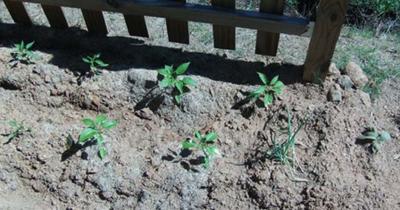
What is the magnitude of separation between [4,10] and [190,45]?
4.34 ft

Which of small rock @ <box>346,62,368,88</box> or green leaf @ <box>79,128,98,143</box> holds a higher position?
small rock @ <box>346,62,368,88</box>

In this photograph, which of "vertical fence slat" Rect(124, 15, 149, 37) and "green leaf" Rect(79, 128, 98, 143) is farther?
"vertical fence slat" Rect(124, 15, 149, 37)

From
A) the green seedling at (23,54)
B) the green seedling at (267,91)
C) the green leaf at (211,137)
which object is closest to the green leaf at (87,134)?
the green leaf at (211,137)

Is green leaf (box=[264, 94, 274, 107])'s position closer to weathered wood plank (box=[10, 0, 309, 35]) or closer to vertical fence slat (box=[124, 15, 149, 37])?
weathered wood plank (box=[10, 0, 309, 35])

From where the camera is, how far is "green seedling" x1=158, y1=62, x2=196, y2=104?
2.83m

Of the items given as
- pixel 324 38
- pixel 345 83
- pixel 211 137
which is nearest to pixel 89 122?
pixel 211 137

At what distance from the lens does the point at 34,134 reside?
2812 mm

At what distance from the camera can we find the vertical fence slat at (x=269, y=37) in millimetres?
2779

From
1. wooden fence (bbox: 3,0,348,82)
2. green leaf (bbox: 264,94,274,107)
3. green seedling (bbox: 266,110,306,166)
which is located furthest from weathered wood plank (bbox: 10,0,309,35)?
green seedling (bbox: 266,110,306,166)

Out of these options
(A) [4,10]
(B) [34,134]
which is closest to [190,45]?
(B) [34,134]

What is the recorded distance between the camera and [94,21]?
10.4 feet

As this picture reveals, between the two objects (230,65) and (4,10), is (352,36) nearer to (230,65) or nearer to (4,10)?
(230,65)

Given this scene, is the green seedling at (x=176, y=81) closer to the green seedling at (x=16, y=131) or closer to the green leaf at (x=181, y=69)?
the green leaf at (x=181, y=69)

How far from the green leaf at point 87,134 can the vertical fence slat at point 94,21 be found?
768 millimetres
